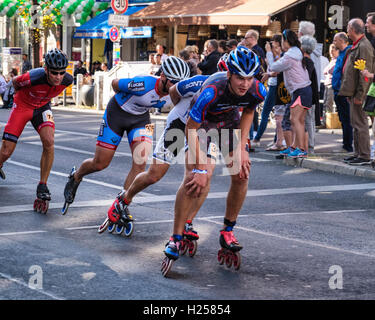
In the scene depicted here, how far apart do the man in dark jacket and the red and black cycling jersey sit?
265 inches

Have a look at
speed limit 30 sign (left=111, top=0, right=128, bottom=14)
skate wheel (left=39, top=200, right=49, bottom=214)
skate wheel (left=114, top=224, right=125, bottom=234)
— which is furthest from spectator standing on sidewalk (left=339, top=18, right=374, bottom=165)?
speed limit 30 sign (left=111, top=0, right=128, bottom=14)

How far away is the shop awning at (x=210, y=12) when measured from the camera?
26.2 meters

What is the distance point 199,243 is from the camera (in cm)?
784

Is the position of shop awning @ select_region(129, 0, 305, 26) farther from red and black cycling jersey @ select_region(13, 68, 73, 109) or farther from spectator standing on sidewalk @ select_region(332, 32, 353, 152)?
red and black cycling jersey @ select_region(13, 68, 73, 109)

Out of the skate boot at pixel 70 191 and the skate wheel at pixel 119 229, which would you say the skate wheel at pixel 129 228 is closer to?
the skate wheel at pixel 119 229

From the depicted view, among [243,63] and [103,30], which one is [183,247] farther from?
[103,30]

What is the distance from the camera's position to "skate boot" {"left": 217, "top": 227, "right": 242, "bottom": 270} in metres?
6.80

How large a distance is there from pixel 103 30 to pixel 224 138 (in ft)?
94.6

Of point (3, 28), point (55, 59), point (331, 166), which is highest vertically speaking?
point (3, 28)

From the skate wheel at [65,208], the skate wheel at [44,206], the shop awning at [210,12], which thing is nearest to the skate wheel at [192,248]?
the skate wheel at [65,208]

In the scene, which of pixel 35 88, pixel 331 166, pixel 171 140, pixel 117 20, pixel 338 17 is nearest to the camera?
pixel 171 140

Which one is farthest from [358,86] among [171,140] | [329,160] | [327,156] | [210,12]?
[210,12]
